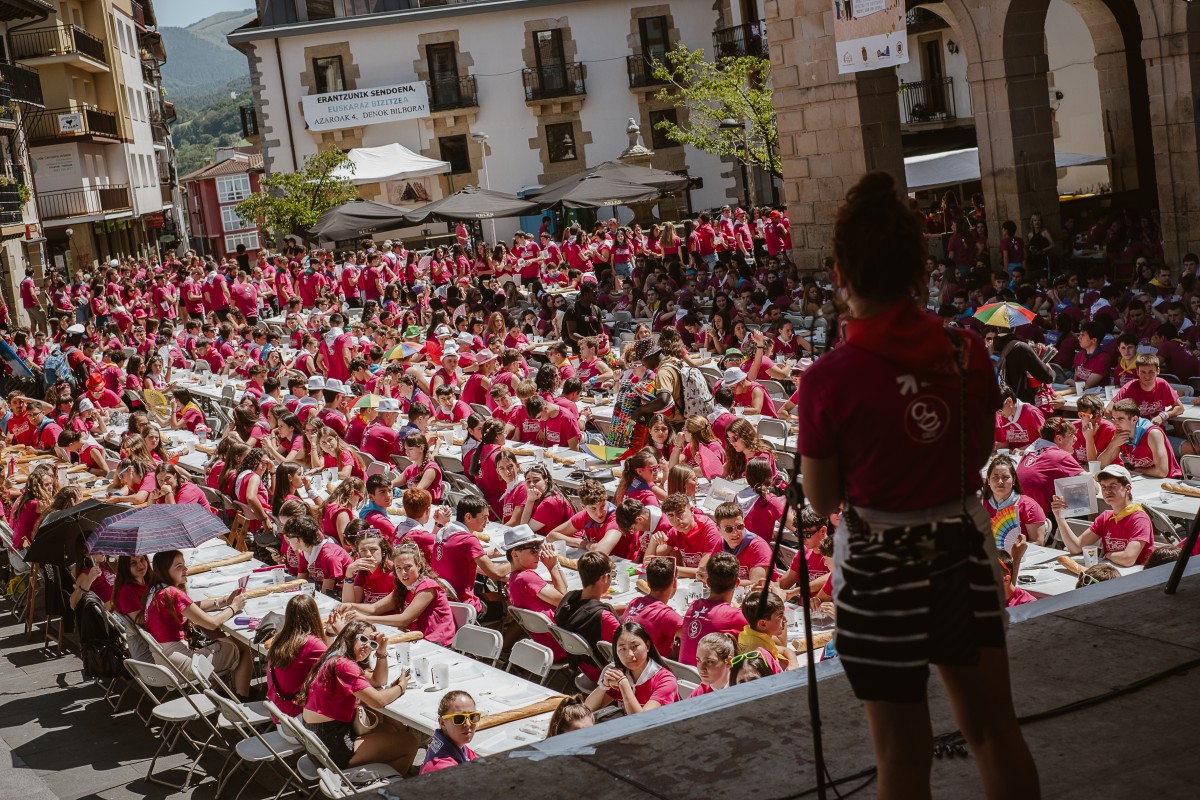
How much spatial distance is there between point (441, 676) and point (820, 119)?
16.0m

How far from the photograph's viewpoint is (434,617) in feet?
31.2

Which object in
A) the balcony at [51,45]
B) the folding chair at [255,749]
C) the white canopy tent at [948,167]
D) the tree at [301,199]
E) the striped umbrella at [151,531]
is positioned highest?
the balcony at [51,45]

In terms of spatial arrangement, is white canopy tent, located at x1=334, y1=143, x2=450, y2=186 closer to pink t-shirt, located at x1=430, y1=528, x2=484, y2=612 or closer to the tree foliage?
the tree foliage

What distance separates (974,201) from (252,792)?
2302cm

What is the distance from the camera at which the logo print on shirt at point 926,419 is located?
3324mm

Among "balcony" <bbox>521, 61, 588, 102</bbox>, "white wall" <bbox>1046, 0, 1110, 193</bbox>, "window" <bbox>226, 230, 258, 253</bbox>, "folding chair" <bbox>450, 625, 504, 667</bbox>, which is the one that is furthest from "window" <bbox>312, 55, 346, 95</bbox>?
"window" <bbox>226, 230, 258, 253</bbox>


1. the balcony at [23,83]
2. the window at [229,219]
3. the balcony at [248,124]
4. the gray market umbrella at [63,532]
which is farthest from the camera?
the window at [229,219]

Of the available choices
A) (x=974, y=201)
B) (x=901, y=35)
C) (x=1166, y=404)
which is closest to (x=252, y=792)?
(x=1166, y=404)

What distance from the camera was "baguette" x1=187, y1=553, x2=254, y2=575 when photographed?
11.6m

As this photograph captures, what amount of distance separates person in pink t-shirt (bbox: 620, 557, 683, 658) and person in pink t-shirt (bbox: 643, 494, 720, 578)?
1.28m

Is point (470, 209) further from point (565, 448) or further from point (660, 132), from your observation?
point (660, 132)

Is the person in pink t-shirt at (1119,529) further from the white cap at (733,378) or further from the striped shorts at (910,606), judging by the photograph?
the white cap at (733,378)

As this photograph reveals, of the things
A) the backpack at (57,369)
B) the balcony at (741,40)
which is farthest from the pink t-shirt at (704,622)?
the balcony at (741,40)

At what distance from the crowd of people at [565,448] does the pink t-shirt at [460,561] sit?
2 cm
